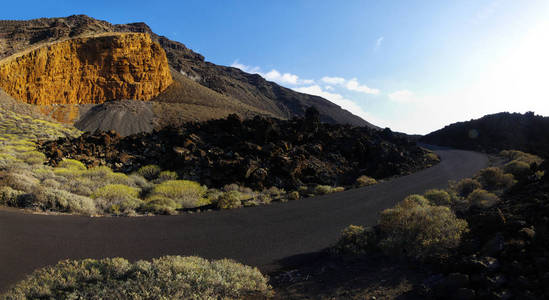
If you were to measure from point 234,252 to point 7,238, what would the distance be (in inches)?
220

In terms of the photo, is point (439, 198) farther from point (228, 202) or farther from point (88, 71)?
point (88, 71)

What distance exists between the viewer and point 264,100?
372ft

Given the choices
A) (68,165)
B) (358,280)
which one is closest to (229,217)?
(358,280)

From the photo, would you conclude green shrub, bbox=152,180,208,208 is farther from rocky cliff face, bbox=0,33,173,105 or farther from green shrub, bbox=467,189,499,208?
rocky cliff face, bbox=0,33,173,105

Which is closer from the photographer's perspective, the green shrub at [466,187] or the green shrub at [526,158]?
the green shrub at [466,187]

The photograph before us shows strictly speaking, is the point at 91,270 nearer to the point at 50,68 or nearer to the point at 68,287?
the point at 68,287

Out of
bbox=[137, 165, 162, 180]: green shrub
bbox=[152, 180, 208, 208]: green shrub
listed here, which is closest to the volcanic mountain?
bbox=[137, 165, 162, 180]: green shrub

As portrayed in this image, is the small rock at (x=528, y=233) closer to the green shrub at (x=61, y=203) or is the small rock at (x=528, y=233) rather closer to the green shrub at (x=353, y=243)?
the green shrub at (x=353, y=243)

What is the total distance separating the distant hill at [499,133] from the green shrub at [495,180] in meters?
34.1

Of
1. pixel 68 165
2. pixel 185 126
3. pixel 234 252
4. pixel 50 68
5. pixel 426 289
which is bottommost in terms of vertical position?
pixel 234 252

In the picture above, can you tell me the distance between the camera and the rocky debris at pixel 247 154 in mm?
15469

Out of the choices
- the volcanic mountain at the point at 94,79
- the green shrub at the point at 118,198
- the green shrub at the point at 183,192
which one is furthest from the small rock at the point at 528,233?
the volcanic mountain at the point at 94,79

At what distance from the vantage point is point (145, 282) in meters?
3.75

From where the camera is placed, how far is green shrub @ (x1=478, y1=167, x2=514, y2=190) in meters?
11.5
